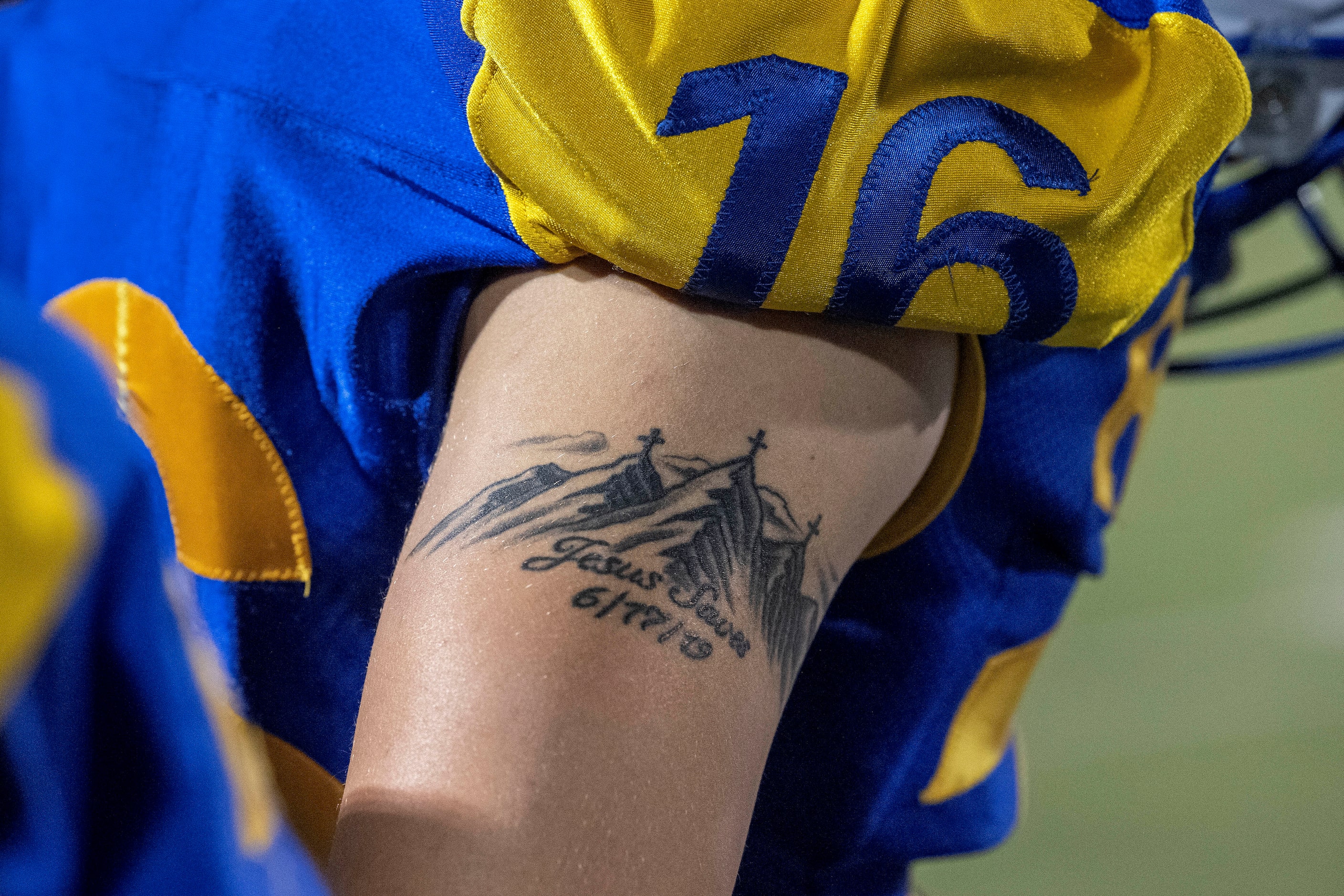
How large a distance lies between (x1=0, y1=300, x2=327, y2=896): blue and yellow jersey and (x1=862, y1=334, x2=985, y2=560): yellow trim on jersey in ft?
1.16

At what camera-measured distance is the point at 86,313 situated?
57 centimetres

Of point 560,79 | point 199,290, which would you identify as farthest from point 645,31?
point 199,290

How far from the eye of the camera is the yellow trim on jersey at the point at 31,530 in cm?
20

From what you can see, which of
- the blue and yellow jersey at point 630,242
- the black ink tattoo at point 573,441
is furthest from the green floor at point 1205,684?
the black ink tattoo at point 573,441

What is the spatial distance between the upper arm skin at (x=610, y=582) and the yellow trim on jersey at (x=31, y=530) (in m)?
0.18

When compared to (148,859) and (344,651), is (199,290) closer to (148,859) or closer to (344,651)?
(344,651)

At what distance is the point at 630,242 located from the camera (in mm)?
422

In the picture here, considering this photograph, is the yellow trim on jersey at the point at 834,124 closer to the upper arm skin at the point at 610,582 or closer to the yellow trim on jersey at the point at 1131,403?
the upper arm skin at the point at 610,582

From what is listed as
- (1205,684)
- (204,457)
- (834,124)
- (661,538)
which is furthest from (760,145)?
(1205,684)

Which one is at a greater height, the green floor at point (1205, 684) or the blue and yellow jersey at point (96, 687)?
the blue and yellow jersey at point (96, 687)

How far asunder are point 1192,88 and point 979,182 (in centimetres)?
10

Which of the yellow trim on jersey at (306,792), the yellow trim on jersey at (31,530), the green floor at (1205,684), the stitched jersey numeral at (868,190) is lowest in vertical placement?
the green floor at (1205,684)

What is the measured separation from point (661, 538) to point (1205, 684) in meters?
1.66

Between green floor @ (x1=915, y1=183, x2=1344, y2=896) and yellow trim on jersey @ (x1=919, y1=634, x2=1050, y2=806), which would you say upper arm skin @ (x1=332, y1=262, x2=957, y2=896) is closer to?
yellow trim on jersey @ (x1=919, y1=634, x2=1050, y2=806)
